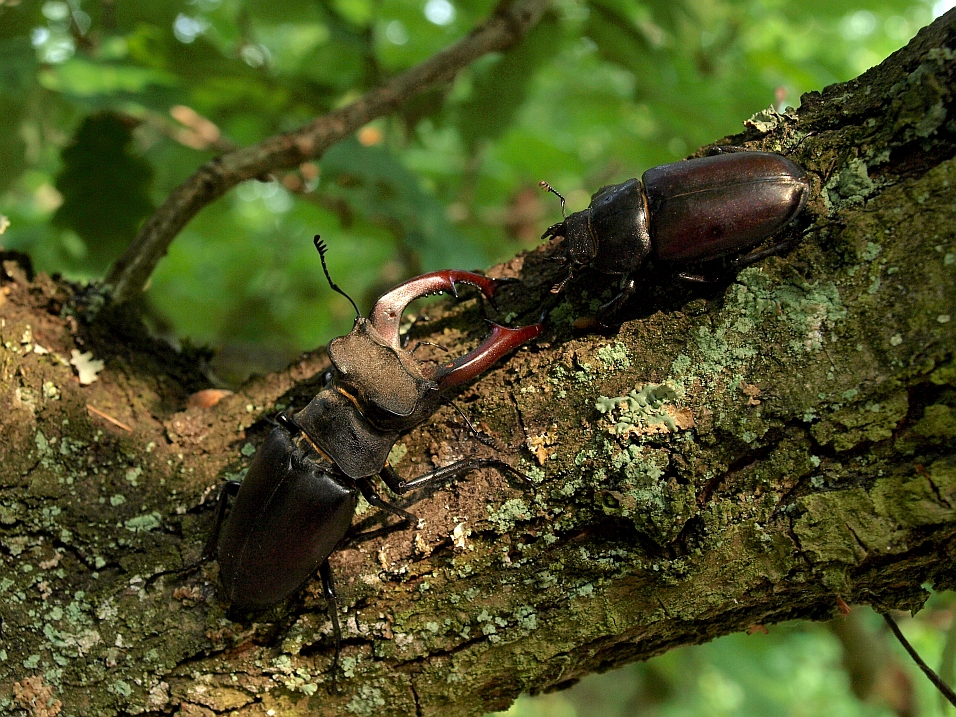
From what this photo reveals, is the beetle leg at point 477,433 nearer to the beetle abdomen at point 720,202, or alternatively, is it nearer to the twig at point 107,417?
the beetle abdomen at point 720,202

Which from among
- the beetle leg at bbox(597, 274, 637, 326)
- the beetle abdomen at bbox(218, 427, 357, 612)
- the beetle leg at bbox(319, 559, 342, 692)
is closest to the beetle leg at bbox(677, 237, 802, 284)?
the beetle leg at bbox(597, 274, 637, 326)

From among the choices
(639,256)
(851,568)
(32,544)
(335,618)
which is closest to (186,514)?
(32,544)

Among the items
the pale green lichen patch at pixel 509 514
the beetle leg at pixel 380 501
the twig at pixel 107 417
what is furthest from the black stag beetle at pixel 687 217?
the twig at pixel 107 417

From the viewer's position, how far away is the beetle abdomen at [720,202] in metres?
1.90

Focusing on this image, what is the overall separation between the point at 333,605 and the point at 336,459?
519mm

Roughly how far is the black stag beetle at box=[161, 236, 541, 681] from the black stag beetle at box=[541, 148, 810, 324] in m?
0.32

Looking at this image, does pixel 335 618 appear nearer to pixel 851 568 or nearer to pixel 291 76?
pixel 851 568

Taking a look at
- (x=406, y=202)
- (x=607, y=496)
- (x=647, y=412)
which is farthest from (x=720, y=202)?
(x=406, y=202)

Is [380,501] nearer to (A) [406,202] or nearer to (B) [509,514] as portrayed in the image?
(B) [509,514]

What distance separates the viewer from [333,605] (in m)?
1.94

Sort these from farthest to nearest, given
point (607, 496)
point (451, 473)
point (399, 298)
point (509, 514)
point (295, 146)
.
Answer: point (295, 146) → point (399, 298) → point (451, 473) → point (509, 514) → point (607, 496)

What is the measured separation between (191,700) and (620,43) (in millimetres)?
3235

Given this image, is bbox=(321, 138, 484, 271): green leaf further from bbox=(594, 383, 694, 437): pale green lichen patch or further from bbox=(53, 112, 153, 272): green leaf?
bbox=(594, 383, 694, 437): pale green lichen patch

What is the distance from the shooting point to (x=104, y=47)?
3520mm
